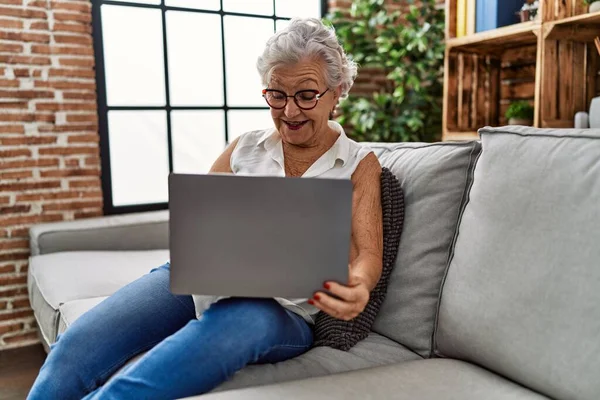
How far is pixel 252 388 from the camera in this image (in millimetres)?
1082

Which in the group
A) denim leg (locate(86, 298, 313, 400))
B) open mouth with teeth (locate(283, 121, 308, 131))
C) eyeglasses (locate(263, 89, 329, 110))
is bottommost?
denim leg (locate(86, 298, 313, 400))

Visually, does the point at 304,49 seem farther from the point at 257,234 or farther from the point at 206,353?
the point at 206,353

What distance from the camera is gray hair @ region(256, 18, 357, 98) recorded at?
1.41 meters

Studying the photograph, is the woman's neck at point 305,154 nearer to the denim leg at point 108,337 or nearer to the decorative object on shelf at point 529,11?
the denim leg at point 108,337

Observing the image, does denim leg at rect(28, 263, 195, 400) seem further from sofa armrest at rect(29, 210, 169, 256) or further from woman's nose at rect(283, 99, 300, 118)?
sofa armrest at rect(29, 210, 169, 256)

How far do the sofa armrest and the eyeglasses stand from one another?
1568mm

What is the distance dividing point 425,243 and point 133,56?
2374 millimetres

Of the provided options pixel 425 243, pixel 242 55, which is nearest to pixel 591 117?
pixel 425 243

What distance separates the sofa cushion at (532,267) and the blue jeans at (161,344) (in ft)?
1.34

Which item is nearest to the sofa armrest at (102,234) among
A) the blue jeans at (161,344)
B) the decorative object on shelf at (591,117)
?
the blue jeans at (161,344)

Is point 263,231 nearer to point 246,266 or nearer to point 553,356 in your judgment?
point 246,266

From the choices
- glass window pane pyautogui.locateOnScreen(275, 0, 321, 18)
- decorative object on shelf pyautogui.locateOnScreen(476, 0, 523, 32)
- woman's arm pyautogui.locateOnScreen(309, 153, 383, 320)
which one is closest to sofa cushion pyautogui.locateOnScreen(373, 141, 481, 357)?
woman's arm pyautogui.locateOnScreen(309, 153, 383, 320)

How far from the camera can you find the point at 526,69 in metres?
3.03

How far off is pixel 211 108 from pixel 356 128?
3.10ft
